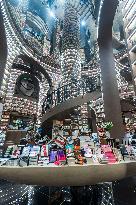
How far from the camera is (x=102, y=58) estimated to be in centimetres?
639

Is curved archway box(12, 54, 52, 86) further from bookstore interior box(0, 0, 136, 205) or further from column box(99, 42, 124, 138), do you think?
column box(99, 42, 124, 138)

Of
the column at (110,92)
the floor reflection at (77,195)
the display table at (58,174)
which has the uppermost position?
the column at (110,92)

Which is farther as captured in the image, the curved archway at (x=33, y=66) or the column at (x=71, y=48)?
the curved archway at (x=33, y=66)

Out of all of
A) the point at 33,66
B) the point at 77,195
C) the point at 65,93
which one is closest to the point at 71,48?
the point at 33,66

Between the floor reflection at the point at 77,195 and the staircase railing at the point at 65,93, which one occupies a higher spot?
the staircase railing at the point at 65,93

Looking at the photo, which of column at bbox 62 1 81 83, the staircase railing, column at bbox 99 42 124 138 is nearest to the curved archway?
column at bbox 62 1 81 83

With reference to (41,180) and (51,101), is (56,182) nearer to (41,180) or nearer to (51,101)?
(41,180)

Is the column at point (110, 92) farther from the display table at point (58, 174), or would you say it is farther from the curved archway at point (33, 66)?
the curved archway at point (33, 66)

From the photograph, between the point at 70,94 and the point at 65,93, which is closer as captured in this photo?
the point at 65,93

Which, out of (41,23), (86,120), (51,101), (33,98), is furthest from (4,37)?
(41,23)

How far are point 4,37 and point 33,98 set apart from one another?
8.79 meters

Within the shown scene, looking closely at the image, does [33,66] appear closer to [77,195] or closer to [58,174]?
[77,195]

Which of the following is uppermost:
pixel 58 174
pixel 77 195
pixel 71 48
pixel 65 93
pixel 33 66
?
pixel 33 66

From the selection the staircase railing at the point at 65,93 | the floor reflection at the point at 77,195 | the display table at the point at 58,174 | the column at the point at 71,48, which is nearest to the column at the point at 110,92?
the staircase railing at the point at 65,93
